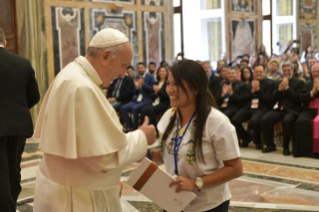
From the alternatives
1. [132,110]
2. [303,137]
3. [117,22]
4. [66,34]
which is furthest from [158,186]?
[117,22]

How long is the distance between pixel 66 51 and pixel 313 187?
26.0ft

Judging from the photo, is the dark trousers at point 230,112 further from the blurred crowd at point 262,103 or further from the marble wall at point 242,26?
the marble wall at point 242,26

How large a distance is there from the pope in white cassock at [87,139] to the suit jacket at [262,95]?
5.66 m

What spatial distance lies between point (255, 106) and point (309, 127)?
51.6 inches

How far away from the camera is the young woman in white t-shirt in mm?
2186

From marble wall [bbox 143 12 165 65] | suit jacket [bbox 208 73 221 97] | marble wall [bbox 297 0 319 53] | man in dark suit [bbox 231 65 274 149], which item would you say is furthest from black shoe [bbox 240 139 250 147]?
marble wall [bbox 297 0 319 53]

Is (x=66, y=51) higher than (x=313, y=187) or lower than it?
higher

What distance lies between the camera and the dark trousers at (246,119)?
7121 millimetres

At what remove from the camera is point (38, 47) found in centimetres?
914

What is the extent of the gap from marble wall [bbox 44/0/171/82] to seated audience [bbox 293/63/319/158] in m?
6.42

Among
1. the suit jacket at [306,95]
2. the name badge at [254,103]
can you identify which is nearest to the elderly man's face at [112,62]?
the suit jacket at [306,95]

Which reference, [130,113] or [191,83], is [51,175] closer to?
[191,83]

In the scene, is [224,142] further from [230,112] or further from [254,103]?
[230,112]

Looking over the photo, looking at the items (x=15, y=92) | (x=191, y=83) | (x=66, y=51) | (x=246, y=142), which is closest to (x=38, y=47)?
(x=66, y=51)
